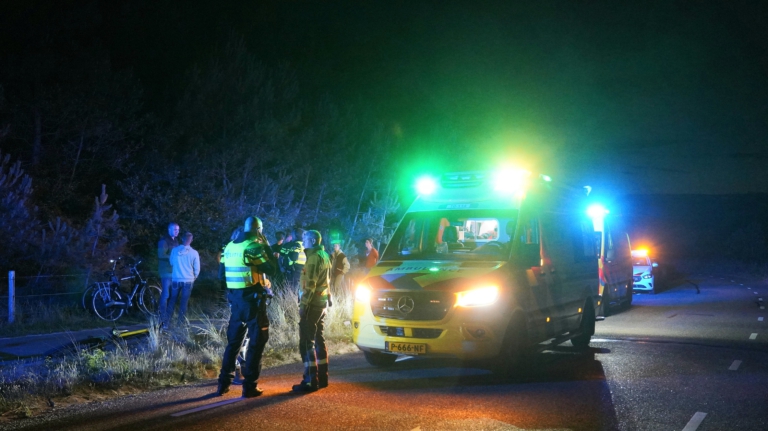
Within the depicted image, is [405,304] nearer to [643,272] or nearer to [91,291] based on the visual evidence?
[91,291]

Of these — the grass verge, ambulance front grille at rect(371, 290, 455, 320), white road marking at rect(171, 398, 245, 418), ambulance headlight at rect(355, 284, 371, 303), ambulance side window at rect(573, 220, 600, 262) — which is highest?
ambulance side window at rect(573, 220, 600, 262)

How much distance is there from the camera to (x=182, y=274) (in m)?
12.2

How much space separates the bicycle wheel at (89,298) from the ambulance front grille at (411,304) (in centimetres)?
739

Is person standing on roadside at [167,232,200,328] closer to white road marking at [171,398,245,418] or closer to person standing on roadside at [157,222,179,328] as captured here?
person standing on roadside at [157,222,179,328]

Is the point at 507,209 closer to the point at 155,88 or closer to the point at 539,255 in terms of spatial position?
the point at 539,255

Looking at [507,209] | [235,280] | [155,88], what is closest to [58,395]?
[235,280]

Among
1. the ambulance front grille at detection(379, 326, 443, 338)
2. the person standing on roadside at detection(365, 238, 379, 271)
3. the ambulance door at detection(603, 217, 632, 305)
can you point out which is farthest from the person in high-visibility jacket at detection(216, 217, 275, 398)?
the ambulance door at detection(603, 217, 632, 305)

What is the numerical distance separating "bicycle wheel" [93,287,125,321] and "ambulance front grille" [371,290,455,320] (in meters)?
7.18

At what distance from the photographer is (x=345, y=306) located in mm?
13383

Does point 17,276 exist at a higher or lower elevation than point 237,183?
lower

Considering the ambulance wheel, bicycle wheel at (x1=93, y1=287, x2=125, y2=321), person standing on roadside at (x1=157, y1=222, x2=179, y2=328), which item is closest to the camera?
the ambulance wheel

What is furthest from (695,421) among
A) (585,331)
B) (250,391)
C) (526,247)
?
(585,331)

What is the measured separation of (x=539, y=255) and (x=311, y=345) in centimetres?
314

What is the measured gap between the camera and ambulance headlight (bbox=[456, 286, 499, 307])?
28.0 ft
